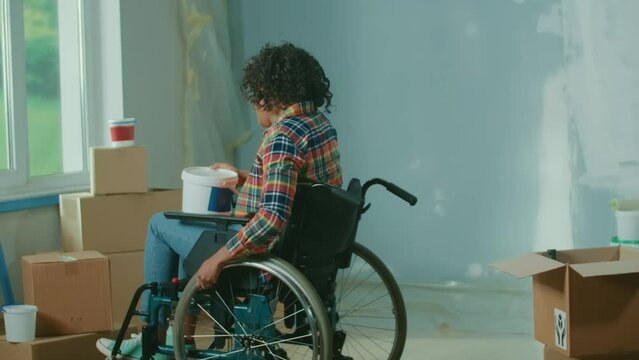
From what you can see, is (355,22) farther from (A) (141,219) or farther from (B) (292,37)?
(A) (141,219)

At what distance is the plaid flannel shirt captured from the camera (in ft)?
7.84

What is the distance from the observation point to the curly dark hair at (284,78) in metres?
2.59

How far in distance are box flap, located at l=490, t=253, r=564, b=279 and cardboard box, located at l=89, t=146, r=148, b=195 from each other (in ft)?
4.59

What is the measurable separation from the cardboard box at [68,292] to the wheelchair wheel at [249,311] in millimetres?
676

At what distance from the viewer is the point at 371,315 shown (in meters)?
3.92

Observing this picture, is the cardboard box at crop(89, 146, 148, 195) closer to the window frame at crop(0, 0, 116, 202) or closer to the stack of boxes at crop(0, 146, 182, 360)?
the stack of boxes at crop(0, 146, 182, 360)

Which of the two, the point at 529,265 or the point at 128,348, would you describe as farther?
the point at 128,348

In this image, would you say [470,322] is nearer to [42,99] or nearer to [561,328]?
[561,328]

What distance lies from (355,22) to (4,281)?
2.01 metres

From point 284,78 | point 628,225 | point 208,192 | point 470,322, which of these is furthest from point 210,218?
point 470,322

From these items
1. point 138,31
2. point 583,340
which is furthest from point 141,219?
point 583,340

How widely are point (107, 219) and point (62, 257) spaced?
1.01 ft

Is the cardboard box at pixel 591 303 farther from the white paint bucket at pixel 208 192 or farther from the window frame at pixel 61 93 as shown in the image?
the window frame at pixel 61 93

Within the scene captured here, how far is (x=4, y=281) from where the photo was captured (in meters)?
3.20
